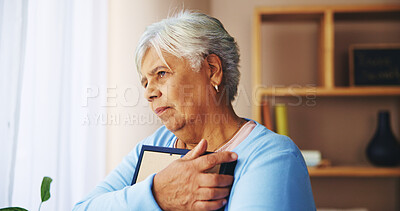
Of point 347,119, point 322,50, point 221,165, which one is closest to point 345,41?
point 322,50

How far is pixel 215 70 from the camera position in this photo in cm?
106

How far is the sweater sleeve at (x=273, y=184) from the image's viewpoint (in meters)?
0.79

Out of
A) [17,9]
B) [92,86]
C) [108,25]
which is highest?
[108,25]

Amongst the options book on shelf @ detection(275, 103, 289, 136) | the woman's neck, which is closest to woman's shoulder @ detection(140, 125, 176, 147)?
the woman's neck

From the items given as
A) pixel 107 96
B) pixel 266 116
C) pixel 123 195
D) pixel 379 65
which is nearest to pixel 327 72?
pixel 379 65

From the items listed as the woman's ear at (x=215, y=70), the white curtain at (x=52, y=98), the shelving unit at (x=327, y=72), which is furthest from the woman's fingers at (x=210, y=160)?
the shelving unit at (x=327, y=72)

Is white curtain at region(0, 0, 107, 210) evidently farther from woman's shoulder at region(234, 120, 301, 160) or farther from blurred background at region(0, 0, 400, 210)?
woman's shoulder at region(234, 120, 301, 160)

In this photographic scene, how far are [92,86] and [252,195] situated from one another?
3.97ft

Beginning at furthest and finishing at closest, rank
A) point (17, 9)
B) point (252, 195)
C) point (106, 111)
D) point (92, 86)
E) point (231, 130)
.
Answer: point (106, 111) < point (92, 86) < point (17, 9) < point (231, 130) < point (252, 195)

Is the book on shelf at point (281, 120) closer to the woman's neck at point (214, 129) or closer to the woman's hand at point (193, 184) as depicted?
the woman's neck at point (214, 129)

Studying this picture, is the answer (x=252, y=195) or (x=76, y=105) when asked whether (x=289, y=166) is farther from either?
(x=76, y=105)

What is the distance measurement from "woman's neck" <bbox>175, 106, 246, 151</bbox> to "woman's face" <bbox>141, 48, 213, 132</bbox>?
16 mm

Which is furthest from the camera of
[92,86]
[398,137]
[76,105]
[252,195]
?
[398,137]

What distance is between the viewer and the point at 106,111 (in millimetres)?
1908
